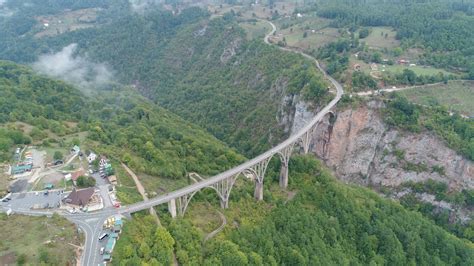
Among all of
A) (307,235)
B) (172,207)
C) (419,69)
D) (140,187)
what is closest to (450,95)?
(419,69)

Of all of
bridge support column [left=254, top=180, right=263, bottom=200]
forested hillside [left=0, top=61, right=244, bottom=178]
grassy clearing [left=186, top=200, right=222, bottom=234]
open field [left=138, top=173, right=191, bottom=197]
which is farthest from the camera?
forested hillside [left=0, top=61, right=244, bottom=178]

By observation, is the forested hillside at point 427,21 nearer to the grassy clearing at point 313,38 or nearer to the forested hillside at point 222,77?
the grassy clearing at point 313,38

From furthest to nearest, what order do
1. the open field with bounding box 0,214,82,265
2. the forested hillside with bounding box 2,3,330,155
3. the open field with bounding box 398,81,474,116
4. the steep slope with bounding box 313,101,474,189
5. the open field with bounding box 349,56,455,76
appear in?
1. the forested hillside with bounding box 2,3,330,155
2. the open field with bounding box 349,56,455,76
3. the open field with bounding box 398,81,474,116
4. the steep slope with bounding box 313,101,474,189
5. the open field with bounding box 0,214,82,265

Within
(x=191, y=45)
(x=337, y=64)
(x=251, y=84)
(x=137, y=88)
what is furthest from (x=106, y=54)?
(x=337, y=64)

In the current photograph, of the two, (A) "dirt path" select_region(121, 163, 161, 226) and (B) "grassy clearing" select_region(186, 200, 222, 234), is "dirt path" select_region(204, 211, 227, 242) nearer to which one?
(B) "grassy clearing" select_region(186, 200, 222, 234)

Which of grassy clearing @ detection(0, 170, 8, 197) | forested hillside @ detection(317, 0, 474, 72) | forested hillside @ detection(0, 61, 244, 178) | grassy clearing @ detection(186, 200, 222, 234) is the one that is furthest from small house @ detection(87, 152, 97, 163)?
forested hillside @ detection(317, 0, 474, 72)

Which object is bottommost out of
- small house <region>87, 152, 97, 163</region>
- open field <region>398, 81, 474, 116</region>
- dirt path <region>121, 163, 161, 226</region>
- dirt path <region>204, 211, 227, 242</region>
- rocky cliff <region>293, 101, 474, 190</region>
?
rocky cliff <region>293, 101, 474, 190</region>

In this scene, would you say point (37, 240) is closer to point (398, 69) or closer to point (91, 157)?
point (91, 157)

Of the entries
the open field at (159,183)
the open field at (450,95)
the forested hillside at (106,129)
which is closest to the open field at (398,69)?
the open field at (450,95)
